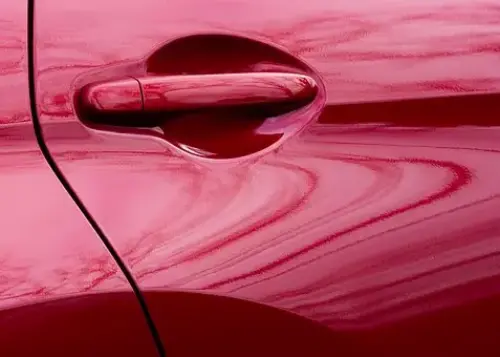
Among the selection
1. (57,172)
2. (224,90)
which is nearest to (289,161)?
(224,90)

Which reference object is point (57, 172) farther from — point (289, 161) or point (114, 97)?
point (289, 161)

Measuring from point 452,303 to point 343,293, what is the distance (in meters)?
0.15

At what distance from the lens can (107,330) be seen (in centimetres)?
87

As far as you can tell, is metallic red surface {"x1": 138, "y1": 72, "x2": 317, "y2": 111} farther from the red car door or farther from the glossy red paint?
the glossy red paint

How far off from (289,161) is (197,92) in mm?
131

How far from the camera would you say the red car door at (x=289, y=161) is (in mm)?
882

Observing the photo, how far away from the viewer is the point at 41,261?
0.85 m

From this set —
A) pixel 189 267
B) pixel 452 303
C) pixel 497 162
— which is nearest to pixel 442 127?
pixel 497 162

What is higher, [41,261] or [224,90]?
[224,90]

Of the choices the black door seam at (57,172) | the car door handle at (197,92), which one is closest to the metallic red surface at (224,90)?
the car door handle at (197,92)

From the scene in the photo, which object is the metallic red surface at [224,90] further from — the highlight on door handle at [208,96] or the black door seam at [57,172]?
the black door seam at [57,172]

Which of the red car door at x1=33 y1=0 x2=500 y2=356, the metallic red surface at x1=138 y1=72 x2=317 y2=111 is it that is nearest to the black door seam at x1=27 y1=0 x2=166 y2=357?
the red car door at x1=33 y1=0 x2=500 y2=356

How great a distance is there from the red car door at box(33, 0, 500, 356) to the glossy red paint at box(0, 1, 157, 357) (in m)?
0.02

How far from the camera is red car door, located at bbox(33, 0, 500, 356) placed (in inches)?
34.7
